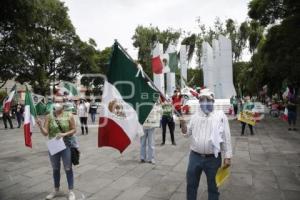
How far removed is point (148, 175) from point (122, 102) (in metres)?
2.43

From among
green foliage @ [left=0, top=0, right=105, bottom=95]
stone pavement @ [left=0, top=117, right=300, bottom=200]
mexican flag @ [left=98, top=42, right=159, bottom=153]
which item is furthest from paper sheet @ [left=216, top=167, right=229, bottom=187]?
green foliage @ [left=0, top=0, right=105, bottom=95]

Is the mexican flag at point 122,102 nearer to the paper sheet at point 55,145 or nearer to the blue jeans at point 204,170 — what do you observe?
the paper sheet at point 55,145

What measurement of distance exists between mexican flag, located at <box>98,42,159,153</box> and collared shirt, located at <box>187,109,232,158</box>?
3.50 ft

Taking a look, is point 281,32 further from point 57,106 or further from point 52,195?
point 52,195

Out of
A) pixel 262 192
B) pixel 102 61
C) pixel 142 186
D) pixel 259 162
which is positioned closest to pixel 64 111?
pixel 142 186

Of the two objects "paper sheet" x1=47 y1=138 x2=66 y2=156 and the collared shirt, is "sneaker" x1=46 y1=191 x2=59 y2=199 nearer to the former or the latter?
"paper sheet" x1=47 y1=138 x2=66 y2=156

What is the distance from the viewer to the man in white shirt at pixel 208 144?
428 centimetres

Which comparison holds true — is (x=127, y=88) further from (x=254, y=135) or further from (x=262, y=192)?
(x=254, y=135)

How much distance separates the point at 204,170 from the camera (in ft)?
14.4

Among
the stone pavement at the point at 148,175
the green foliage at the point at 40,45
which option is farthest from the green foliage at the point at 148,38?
the stone pavement at the point at 148,175

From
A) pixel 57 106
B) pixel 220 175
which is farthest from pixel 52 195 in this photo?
pixel 220 175

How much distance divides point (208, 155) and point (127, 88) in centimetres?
181

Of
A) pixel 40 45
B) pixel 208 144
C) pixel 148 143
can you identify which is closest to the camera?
pixel 208 144

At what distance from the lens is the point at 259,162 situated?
8273mm
